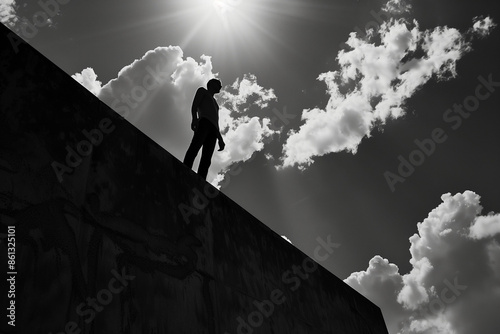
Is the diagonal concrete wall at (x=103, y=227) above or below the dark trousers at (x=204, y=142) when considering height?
below

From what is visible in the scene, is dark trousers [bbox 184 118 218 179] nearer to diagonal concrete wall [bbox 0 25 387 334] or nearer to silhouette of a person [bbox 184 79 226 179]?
silhouette of a person [bbox 184 79 226 179]

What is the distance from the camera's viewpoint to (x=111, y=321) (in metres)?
1.85

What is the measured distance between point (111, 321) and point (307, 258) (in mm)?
2711

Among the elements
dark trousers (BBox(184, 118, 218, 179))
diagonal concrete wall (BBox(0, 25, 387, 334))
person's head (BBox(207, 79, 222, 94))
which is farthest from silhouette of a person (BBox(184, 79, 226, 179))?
diagonal concrete wall (BBox(0, 25, 387, 334))

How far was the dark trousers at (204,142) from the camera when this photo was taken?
13.5 feet

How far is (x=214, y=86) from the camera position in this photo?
478 centimetres

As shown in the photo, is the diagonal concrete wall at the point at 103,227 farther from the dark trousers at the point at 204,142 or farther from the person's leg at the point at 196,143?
the dark trousers at the point at 204,142

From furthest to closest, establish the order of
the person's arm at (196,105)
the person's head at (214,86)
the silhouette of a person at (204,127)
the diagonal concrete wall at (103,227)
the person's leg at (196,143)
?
the person's head at (214,86) → the person's arm at (196,105) → the silhouette of a person at (204,127) → the person's leg at (196,143) → the diagonal concrete wall at (103,227)

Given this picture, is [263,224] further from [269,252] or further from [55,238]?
[55,238]

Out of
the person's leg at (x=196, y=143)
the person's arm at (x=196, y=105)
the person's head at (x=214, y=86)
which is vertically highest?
the person's head at (x=214, y=86)

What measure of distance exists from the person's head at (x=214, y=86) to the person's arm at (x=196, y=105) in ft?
0.70

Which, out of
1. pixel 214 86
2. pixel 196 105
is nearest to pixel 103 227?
pixel 196 105

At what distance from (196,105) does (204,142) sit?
435 millimetres

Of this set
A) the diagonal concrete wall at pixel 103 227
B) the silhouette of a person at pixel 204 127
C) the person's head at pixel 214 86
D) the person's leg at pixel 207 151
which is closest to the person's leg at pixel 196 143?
the silhouette of a person at pixel 204 127
